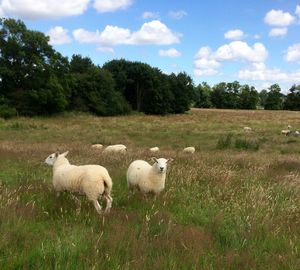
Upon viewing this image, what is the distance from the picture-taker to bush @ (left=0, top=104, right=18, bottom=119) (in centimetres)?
5306

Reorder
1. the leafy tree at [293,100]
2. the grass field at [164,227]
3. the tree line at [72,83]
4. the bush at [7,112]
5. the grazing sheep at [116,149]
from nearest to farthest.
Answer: the grass field at [164,227], the grazing sheep at [116,149], the bush at [7,112], the tree line at [72,83], the leafy tree at [293,100]

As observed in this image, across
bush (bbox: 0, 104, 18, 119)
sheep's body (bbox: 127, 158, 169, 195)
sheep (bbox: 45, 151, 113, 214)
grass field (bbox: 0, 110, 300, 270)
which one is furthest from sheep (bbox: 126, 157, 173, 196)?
bush (bbox: 0, 104, 18, 119)

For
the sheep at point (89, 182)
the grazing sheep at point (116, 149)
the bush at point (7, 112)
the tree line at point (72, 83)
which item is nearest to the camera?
the sheep at point (89, 182)

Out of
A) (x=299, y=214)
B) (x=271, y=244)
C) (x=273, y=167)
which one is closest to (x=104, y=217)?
(x=271, y=244)

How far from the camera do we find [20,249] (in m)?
5.22

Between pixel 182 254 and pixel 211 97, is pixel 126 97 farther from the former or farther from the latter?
pixel 182 254

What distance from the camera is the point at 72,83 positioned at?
67.6 metres

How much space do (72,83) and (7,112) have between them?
1594 cm

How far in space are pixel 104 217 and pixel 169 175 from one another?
4.22 m

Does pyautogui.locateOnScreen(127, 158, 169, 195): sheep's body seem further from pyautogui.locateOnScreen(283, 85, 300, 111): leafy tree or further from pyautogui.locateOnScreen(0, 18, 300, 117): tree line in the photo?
pyautogui.locateOnScreen(283, 85, 300, 111): leafy tree

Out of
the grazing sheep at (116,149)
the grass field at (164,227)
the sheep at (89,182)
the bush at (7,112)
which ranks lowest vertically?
the bush at (7,112)

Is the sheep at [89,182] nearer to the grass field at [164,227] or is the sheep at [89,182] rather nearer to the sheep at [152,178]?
the grass field at [164,227]

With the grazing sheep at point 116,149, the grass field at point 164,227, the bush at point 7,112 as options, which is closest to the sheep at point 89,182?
the grass field at point 164,227

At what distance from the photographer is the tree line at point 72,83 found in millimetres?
58719
